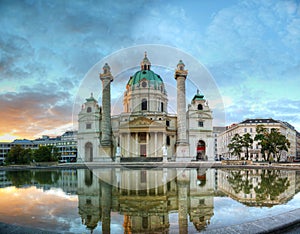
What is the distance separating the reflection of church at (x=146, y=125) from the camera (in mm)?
60750


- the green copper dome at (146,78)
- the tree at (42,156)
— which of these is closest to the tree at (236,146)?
the green copper dome at (146,78)

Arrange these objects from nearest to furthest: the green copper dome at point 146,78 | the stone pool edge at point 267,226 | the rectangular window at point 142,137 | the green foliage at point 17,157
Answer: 1. the stone pool edge at point 267,226
2. the green foliage at point 17,157
3. the rectangular window at point 142,137
4. the green copper dome at point 146,78

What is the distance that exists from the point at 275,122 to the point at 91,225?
89.6 m

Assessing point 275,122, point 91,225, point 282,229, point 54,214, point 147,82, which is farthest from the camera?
point 275,122

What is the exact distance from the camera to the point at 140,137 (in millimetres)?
62969

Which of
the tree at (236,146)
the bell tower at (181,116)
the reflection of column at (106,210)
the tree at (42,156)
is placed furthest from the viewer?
the tree at (236,146)

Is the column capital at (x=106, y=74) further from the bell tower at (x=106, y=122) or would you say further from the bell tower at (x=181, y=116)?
the bell tower at (x=181, y=116)

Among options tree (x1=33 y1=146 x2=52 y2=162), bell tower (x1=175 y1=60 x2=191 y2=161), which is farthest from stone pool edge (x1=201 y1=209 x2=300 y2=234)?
tree (x1=33 y1=146 x2=52 y2=162)

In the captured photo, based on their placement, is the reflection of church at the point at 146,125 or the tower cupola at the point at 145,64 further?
the tower cupola at the point at 145,64

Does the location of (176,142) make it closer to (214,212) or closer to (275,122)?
(275,122)

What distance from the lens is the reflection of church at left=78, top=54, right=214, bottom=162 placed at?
60.8 metres

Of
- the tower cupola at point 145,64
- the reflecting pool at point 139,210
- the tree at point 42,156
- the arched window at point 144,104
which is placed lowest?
the reflecting pool at point 139,210

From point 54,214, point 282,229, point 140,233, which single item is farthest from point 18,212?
point 282,229

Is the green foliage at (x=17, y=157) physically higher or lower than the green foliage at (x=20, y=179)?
higher
